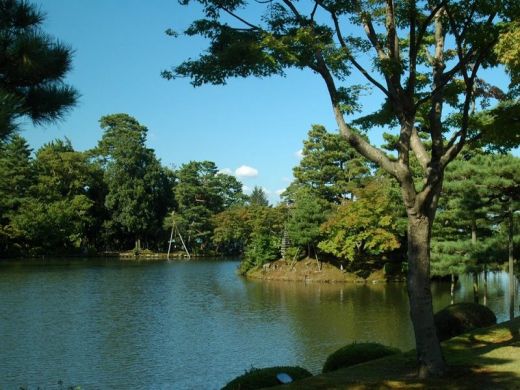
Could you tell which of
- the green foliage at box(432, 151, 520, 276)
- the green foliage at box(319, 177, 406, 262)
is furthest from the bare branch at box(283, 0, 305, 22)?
the green foliage at box(319, 177, 406, 262)

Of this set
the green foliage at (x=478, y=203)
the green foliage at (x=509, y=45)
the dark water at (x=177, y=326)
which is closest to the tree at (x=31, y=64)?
the green foliage at (x=509, y=45)

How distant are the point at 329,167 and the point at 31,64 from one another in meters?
28.0

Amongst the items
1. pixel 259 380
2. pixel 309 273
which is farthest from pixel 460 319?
pixel 309 273

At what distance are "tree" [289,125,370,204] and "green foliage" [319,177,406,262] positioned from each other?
3.46 meters

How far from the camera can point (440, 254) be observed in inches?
544

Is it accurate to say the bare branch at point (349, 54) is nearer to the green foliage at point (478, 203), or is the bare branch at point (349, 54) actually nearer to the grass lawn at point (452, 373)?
the grass lawn at point (452, 373)

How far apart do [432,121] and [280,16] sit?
7.01 ft

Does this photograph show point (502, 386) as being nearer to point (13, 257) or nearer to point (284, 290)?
point (284, 290)

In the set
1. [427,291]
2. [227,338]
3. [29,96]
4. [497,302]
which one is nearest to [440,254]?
[227,338]

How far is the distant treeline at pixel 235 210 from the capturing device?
12.9 m

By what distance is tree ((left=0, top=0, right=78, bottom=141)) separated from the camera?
4656 millimetres

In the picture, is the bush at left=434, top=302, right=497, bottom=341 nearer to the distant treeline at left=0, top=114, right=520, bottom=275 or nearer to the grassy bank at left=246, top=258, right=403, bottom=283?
the distant treeline at left=0, top=114, right=520, bottom=275

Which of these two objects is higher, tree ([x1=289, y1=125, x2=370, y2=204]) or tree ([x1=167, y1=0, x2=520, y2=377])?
tree ([x1=289, y1=125, x2=370, y2=204])

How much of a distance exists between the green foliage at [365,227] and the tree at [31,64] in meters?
22.3
